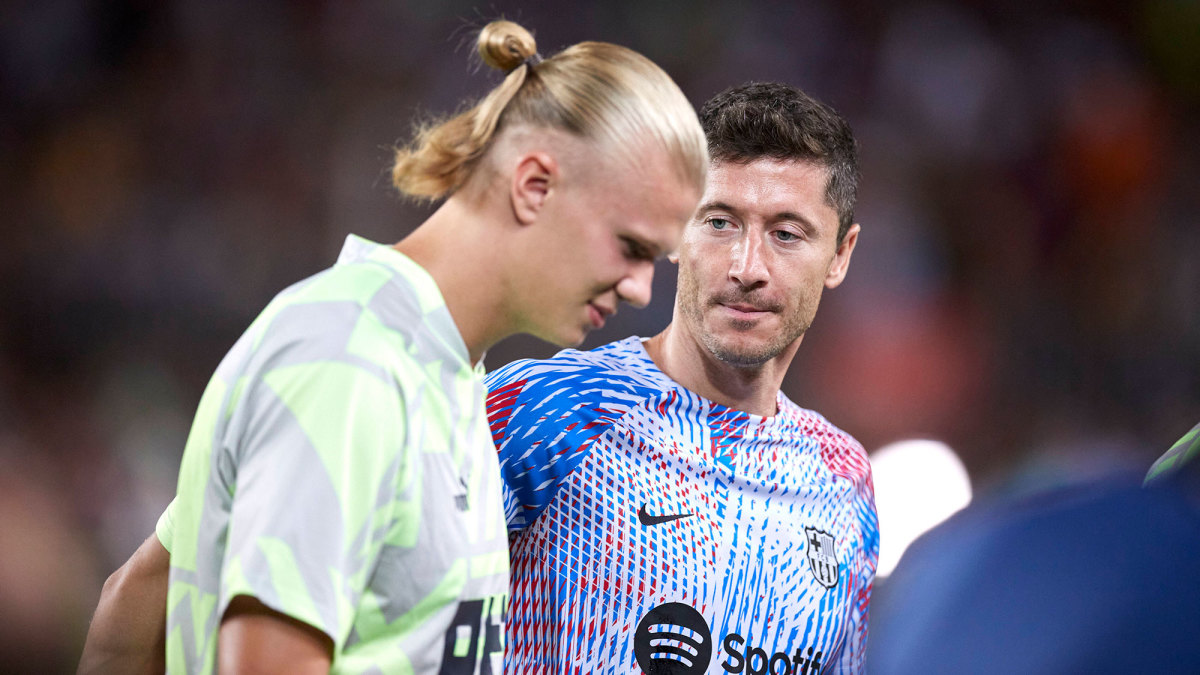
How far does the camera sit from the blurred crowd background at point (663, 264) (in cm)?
505

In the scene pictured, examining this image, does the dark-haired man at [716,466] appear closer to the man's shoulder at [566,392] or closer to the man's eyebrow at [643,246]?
Answer: the man's shoulder at [566,392]

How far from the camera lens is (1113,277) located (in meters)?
6.85

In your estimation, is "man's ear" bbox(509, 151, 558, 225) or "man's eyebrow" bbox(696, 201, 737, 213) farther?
"man's eyebrow" bbox(696, 201, 737, 213)

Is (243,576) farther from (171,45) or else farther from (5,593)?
(171,45)

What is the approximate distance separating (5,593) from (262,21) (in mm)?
3251

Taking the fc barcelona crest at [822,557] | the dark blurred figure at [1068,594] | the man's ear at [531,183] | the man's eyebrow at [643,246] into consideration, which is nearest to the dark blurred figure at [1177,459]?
the dark blurred figure at [1068,594]

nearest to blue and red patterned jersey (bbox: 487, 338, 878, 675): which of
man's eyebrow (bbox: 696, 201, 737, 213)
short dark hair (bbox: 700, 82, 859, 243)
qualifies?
man's eyebrow (bbox: 696, 201, 737, 213)

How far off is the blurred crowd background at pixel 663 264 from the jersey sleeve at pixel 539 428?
7.69ft

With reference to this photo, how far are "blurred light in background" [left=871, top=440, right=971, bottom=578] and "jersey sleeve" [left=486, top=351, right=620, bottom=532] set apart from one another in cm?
448

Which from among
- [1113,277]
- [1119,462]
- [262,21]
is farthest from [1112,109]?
[1119,462]

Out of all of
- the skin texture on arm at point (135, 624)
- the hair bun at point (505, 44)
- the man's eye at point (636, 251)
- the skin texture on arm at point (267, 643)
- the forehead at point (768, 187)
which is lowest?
the skin texture on arm at point (135, 624)

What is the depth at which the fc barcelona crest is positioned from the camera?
2258mm

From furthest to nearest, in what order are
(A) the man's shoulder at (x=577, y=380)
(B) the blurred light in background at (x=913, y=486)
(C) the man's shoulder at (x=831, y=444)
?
(B) the blurred light in background at (x=913, y=486) < (C) the man's shoulder at (x=831, y=444) < (A) the man's shoulder at (x=577, y=380)

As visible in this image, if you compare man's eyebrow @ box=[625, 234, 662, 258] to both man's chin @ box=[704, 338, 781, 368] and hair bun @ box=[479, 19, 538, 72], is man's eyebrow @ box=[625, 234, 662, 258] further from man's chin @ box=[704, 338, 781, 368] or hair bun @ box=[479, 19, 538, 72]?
man's chin @ box=[704, 338, 781, 368]
